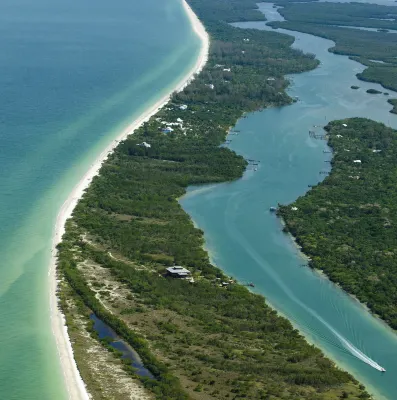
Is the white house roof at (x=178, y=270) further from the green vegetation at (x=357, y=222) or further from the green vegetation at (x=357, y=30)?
the green vegetation at (x=357, y=30)

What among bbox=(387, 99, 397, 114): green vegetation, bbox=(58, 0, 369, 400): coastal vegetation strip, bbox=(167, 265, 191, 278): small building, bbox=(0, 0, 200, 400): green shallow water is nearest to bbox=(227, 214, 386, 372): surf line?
bbox=(58, 0, 369, 400): coastal vegetation strip

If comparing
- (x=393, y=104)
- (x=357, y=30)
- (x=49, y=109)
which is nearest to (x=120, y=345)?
(x=49, y=109)

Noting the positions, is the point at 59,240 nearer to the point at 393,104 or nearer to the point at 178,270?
the point at 178,270

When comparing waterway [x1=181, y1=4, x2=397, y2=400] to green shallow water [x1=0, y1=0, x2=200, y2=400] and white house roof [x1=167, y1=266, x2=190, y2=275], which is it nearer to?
white house roof [x1=167, y1=266, x2=190, y2=275]

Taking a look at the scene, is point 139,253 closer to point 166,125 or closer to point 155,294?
point 155,294

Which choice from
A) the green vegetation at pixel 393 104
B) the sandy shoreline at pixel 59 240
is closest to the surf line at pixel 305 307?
the sandy shoreline at pixel 59 240

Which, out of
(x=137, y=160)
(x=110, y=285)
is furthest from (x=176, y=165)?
(x=110, y=285)
